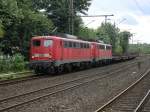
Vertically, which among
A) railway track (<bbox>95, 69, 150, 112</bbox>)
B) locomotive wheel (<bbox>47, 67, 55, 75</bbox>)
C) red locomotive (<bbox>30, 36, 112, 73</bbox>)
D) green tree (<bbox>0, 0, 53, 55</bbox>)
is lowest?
railway track (<bbox>95, 69, 150, 112</bbox>)

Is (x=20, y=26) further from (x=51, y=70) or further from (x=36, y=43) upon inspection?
(x=51, y=70)

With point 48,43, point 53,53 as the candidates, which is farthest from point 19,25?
point 53,53

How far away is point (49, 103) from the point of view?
630 inches

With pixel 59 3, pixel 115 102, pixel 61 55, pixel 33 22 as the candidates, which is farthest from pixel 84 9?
pixel 115 102

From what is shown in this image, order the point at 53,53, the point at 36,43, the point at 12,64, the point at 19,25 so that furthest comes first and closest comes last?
the point at 19,25
the point at 12,64
the point at 36,43
the point at 53,53

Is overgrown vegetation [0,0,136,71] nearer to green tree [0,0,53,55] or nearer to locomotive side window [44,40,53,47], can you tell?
green tree [0,0,53,55]

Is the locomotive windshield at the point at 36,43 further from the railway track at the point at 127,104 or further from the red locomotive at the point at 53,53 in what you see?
the railway track at the point at 127,104

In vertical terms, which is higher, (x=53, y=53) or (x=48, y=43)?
(x=48, y=43)

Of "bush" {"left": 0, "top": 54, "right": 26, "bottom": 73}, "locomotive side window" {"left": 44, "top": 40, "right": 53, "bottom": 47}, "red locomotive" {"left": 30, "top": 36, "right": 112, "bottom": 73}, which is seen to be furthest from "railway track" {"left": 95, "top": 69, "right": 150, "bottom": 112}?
"bush" {"left": 0, "top": 54, "right": 26, "bottom": 73}

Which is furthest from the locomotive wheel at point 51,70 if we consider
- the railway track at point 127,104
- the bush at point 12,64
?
the railway track at point 127,104

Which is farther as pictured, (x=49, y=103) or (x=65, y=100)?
(x=65, y=100)

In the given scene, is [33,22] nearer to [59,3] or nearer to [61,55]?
[61,55]

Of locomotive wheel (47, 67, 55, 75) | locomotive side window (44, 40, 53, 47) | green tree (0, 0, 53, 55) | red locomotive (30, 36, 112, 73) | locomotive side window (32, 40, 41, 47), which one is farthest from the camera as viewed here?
green tree (0, 0, 53, 55)

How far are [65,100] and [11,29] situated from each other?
79.9ft
